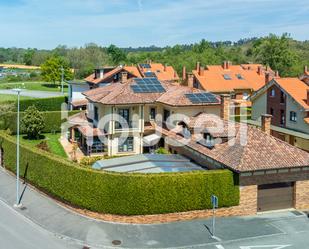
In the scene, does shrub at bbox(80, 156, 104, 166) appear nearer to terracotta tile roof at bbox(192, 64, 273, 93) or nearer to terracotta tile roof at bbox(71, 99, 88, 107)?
terracotta tile roof at bbox(71, 99, 88, 107)

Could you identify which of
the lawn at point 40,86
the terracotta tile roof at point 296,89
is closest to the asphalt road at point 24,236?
the terracotta tile roof at point 296,89

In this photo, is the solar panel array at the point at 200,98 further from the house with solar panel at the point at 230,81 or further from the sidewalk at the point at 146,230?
the house with solar panel at the point at 230,81

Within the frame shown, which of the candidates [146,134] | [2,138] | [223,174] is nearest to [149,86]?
[146,134]

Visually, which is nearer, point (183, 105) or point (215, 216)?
point (215, 216)

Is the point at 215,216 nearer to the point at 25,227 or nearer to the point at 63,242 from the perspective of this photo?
the point at 63,242

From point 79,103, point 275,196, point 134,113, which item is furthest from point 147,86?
point 275,196

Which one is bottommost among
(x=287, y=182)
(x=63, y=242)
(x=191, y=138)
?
(x=63, y=242)

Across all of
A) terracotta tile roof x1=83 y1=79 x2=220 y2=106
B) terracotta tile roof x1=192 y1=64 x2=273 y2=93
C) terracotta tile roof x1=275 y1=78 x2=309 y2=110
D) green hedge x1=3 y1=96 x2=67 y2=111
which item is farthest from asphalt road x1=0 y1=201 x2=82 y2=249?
terracotta tile roof x1=192 y1=64 x2=273 y2=93
